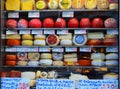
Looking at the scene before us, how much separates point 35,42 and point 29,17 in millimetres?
409

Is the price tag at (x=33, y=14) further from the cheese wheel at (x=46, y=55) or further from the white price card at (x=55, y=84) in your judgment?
the white price card at (x=55, y=84)

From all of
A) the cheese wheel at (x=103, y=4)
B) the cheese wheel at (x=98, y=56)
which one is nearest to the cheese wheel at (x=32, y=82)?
the cheese wheel at (x=98, y=56)

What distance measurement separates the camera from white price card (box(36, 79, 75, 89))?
443cm

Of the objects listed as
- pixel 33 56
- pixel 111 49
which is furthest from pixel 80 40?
pixel 33 56

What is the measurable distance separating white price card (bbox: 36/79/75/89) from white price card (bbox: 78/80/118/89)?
5.3 inches

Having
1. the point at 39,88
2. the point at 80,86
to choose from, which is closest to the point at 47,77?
the point at 39,88

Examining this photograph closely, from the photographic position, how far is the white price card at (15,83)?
177 inches

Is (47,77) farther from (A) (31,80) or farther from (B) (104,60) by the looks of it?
(B) (104,60)

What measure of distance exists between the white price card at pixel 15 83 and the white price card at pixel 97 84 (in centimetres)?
82

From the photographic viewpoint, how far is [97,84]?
173 inches

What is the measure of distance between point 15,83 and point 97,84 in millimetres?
1250

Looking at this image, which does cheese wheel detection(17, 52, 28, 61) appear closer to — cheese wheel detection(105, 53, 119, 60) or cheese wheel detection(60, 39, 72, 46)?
cheese wheel detection(60, 39, 72, 46)

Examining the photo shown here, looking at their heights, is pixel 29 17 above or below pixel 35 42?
above

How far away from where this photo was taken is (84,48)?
4512 mm
